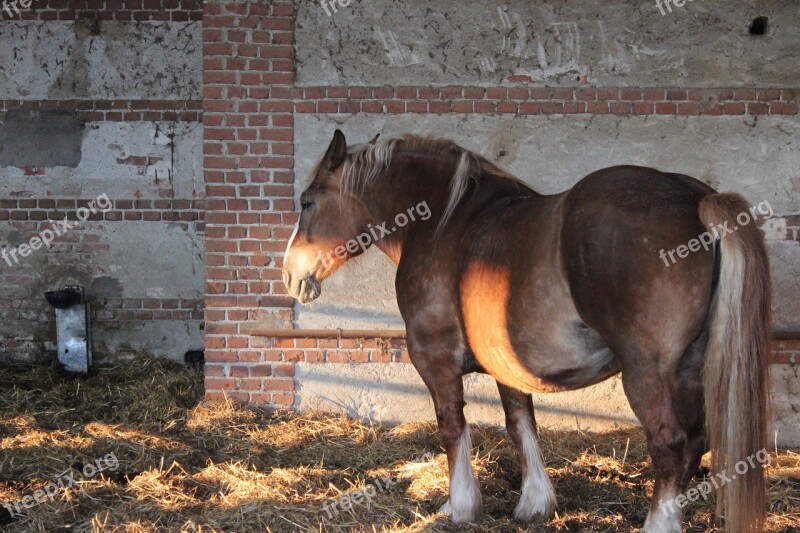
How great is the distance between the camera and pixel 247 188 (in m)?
4.96

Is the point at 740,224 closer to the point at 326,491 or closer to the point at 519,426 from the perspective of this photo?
the point at 519,426

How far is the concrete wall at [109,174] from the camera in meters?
6.76

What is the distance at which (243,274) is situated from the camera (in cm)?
498

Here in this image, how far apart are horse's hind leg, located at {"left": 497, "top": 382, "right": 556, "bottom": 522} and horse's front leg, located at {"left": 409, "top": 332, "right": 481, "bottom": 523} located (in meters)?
0.26

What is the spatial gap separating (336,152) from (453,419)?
1.54 m

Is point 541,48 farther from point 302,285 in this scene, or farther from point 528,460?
point 528,460

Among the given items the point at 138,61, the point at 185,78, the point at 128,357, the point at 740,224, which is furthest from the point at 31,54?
the point at 740,224

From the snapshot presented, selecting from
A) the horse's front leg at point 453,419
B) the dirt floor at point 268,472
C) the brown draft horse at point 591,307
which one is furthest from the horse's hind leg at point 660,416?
the horse's front leg at point 453,419
